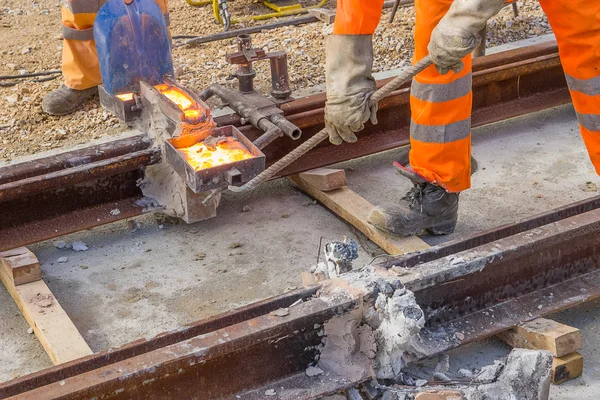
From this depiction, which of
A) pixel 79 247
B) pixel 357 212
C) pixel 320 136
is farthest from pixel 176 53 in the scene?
pixel 320 136

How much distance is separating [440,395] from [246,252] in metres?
1.72

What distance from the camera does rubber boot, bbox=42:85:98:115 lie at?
5.73 m

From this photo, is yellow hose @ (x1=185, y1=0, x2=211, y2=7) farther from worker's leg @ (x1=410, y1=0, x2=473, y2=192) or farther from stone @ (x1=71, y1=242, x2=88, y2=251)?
worker's leg @ (x1=410, y1=0, x2=473, y2=192)

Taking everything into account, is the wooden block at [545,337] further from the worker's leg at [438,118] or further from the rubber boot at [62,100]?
the rubber boot at [62,100]

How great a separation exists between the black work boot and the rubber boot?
2.36m

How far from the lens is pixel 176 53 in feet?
22.3

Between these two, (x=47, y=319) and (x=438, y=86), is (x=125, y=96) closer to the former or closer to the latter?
(x=47, y=319)

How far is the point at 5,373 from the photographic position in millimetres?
3559

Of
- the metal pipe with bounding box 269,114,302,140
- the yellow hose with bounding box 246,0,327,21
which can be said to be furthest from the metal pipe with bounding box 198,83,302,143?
the yellow hose with bounding box 246,0,327,21

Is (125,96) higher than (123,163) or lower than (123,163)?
higher

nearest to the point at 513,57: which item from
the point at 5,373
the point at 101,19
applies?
the point at 101,19

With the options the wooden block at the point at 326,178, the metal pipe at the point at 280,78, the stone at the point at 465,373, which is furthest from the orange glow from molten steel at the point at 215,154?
the stone at the point at 465,373

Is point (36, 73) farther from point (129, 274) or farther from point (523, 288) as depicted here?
point (523, 288)

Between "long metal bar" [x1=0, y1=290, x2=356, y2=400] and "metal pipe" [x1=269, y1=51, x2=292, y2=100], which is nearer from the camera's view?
"long metal bar" [x1=0, y1=290, x2=356, y2=400]
